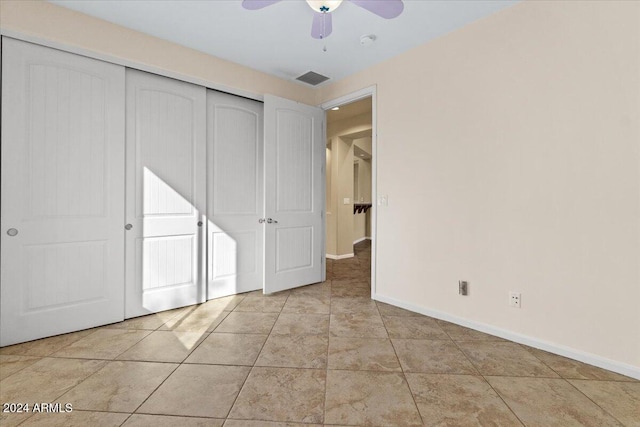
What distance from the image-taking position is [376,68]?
3377mm

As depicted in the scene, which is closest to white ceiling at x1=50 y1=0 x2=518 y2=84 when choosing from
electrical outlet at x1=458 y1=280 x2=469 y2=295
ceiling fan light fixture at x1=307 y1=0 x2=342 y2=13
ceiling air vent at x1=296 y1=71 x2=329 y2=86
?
ceiling air vent at x1=296 y1=71 x2=329 y2=86

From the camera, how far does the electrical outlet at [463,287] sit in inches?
104

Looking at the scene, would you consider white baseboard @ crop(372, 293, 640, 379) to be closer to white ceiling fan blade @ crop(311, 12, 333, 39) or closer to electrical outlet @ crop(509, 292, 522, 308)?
electrical outlet @ crop(509, 292, 522, 308)

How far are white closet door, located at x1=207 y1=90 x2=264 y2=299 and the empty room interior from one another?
0.03 metres

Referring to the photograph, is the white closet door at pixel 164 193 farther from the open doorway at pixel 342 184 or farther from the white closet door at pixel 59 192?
the open doorway at pixel 342 184

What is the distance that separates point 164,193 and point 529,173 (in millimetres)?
3187

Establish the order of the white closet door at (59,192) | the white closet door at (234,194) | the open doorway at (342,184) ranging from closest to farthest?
the white closet door at (59,192) < the white closet door at (234,194) < the open doorway at (342,184)

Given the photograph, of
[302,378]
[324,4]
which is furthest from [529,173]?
[302,378]

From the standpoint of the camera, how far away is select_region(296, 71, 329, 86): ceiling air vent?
12.0 ft

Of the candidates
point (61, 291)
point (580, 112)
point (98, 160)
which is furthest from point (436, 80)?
point (61, 291)

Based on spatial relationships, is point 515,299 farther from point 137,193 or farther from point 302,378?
point 137,193

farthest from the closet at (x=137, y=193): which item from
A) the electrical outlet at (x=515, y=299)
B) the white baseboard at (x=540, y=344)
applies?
the electrical outlet at (x=515, y=299)

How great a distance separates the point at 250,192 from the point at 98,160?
1506 mm

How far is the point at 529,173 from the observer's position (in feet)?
7.46
